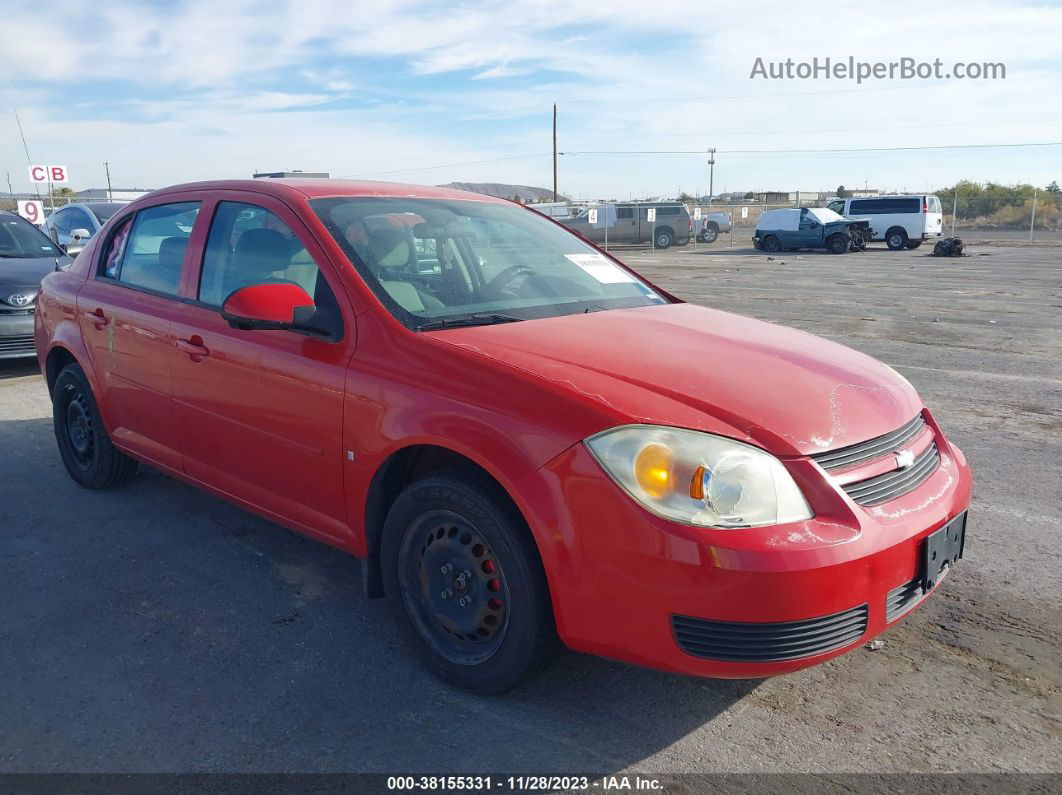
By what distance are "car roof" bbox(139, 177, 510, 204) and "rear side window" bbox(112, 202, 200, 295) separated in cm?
14

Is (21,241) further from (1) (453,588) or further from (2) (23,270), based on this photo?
(1) (453,588)

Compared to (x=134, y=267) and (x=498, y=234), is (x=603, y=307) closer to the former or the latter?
(x=498, y=234)

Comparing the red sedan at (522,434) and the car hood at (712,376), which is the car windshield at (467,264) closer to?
the red sedan at (522,434)

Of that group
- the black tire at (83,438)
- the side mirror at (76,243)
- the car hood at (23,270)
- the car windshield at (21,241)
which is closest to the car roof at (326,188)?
the black tire at (83,438)

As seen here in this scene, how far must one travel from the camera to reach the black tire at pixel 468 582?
2688 millimetres

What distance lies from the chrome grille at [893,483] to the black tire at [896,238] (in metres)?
32.6

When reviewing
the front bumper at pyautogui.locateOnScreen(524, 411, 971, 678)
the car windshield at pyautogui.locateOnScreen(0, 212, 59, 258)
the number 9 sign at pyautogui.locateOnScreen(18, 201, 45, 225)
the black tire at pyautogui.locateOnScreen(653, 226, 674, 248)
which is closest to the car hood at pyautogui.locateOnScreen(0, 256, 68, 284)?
the car windshield at pyautogui.locateOnScreen(0, 212, 59, 258)

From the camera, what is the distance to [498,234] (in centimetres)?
398

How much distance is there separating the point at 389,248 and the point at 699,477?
1635mm

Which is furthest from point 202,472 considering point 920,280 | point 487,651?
point 920,280

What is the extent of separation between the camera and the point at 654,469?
2477mm

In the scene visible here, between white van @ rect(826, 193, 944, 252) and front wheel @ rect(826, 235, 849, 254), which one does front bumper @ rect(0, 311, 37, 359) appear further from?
white van @ rect(826, 193, 944, 252)

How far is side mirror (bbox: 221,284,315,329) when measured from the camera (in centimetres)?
315

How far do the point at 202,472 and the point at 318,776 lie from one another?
183 centimetres
